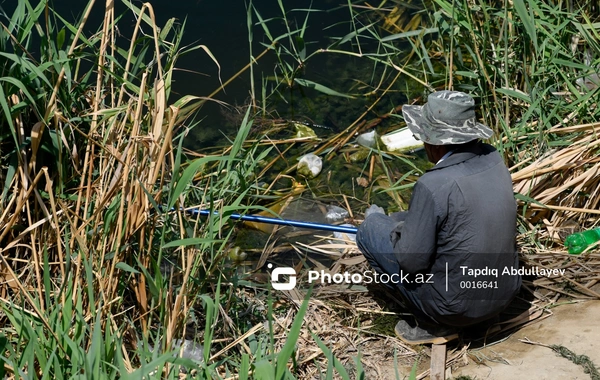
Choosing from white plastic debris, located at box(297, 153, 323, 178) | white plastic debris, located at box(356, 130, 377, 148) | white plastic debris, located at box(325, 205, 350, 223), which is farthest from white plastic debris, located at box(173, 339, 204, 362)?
white plastic debris, located at box(356, 130, 377, 148)

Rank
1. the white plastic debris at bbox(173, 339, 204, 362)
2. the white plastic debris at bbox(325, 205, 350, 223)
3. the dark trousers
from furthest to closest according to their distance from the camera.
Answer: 1. the white plastic debris at bbox(325, 205, 350, 223)
2. the dark trousers
3. the white plastic debris at bbox(173, 339, 204, 362)

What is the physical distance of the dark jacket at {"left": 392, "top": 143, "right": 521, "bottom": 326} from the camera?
3031 mm

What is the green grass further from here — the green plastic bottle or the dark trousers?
the green plastic bottle

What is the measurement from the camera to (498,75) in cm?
441

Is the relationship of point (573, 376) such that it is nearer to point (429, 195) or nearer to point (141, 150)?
point (429, 195)

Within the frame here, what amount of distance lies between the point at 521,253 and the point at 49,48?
2.33 meters

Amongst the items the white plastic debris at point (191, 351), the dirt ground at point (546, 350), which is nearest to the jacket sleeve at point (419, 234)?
the dirt ground at point (546, 350)

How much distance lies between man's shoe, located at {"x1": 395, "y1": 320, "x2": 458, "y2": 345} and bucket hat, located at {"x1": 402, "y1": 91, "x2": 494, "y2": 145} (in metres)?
0.86

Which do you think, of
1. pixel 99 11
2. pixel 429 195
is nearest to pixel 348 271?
pixel 429 195

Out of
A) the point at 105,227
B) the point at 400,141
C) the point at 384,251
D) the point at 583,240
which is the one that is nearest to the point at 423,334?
the point at 384,251

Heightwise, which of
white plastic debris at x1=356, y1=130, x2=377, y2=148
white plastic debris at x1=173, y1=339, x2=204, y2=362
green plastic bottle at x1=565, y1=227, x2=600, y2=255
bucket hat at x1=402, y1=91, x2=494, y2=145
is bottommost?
white plastic debris at x1=173, y1=339, x2=204, y2=362

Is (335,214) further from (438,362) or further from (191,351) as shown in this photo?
(191,351)

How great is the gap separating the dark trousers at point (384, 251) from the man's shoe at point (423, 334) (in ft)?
0.15

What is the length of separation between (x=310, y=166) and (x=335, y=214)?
0.45 m
